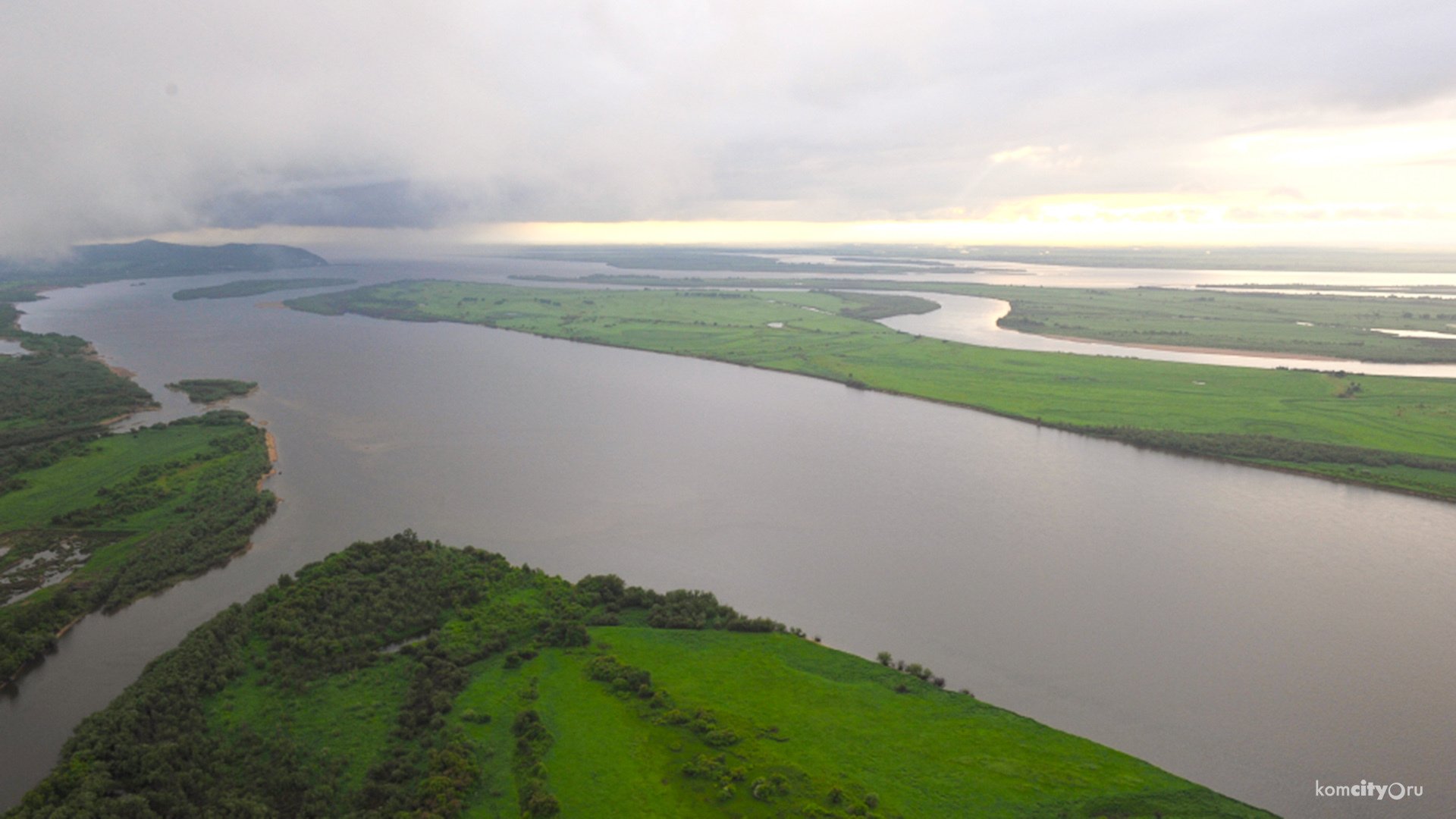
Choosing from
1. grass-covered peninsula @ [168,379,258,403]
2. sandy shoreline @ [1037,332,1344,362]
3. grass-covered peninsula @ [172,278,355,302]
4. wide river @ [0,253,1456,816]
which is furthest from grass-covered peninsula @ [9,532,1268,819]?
grass-covered peninsula @ [172,278,355,302]

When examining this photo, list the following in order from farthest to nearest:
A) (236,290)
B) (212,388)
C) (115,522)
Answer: (236,290)
(212,388)
(115,522)

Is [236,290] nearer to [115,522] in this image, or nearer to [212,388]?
[212,388]

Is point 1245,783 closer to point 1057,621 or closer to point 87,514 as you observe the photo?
point 1057,621

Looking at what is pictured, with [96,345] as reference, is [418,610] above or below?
below

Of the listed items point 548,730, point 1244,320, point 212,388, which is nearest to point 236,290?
point 212,388

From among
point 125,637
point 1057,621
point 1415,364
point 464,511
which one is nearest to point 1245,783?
point 1057,621

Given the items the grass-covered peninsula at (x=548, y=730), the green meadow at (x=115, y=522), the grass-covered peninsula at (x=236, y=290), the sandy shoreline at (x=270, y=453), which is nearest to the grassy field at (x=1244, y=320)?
the grass-covered peninsula at (x=548, y=730)
